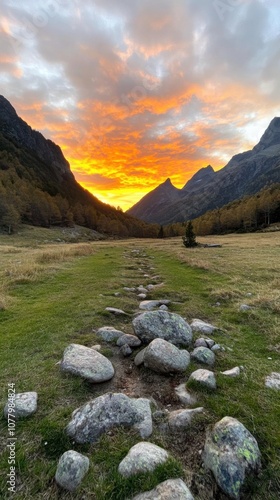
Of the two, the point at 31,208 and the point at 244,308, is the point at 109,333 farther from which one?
the point at 31,208

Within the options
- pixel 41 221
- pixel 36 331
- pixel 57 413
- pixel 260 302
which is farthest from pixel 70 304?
pixel 41 221

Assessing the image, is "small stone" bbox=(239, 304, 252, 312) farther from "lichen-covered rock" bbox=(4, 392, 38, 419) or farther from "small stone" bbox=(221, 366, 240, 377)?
"lichen-covered rock" bbox=(4, 392, 38, 419)

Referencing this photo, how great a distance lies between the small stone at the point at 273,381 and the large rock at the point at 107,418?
2.88 meters

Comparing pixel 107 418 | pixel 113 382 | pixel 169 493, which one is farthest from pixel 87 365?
pixel 169 493

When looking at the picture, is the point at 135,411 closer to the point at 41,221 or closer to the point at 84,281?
the point at 84,281

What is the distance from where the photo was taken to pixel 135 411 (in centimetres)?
437

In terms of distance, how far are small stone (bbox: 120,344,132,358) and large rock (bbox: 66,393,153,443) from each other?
7.43 feet

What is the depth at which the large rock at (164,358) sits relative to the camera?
5824 mm

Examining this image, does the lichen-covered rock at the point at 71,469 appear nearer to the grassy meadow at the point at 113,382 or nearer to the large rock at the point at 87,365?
the grassy meadow at the point at 113,382

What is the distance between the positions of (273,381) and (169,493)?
367 centimetres

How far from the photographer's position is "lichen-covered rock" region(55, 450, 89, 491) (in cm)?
320

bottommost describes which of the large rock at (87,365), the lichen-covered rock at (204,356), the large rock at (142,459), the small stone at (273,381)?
the small stone at (273,381)

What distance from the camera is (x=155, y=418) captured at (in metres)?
4.47

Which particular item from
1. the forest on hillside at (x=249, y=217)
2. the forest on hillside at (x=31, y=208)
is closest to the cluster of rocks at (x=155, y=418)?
the forest on hillside at (x=31, y=208)
